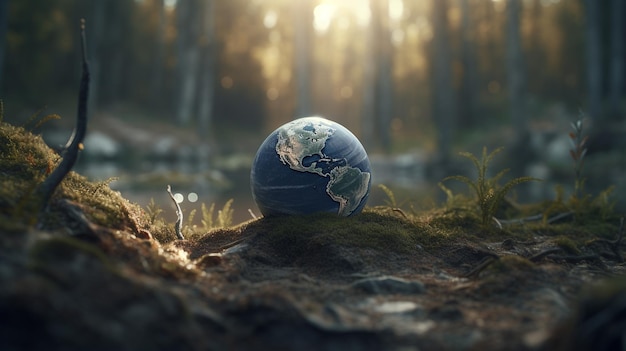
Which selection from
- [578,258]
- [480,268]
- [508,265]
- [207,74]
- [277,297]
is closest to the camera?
[277,297]

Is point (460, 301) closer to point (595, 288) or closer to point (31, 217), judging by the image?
point (595, 288)

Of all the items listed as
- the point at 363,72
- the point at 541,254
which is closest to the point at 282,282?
the point at 541,254

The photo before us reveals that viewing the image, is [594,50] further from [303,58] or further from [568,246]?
[568,246]

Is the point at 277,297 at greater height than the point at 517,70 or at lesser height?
lesser

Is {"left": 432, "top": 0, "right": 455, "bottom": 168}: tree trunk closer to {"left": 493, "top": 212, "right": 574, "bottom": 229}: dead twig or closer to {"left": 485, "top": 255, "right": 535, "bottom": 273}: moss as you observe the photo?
{"left": 493, "top": 212, "right": 574, "bottom": 229}: dead twig

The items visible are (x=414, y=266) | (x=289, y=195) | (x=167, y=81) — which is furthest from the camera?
(x=167, y=81)

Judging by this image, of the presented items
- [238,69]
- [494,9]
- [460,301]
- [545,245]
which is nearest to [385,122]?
[238,69]

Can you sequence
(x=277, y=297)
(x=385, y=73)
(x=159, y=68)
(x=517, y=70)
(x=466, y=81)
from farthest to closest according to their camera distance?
(x=159, y=68) → (x=385, y=73) → (x=466, y=81) → (x=517, y=70) → (x=277, y=297)
